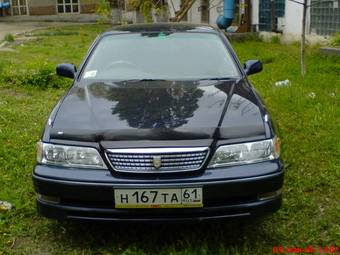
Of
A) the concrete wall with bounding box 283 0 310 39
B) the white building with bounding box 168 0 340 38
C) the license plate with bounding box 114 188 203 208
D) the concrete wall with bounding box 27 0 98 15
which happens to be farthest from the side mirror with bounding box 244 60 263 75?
the concrete wall with bounding box 27 0 98 15

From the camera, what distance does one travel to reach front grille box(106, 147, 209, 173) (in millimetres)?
3025

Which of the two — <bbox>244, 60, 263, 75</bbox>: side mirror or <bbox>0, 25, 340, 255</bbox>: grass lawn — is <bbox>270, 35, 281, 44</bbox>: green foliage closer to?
<bbox>0, 25, 340, 255</bbox>: grass lawn

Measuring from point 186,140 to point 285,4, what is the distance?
1071 centimetres

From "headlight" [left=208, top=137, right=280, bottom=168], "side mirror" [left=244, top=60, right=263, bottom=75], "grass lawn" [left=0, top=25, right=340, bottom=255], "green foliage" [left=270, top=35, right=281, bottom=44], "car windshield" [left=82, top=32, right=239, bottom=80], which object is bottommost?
"grass lawn" [left=0, top=25, right=340, bottom=255]

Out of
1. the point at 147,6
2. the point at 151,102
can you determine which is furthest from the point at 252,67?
the point at 147,6

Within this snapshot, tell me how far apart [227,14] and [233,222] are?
11.7 meters

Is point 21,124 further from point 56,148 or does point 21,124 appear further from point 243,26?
point 243,26

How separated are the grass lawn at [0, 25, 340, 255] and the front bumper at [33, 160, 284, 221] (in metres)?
0.32

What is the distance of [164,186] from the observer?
2.99 m

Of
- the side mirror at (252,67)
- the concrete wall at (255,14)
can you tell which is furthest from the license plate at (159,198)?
the concrete wall at (255,14)

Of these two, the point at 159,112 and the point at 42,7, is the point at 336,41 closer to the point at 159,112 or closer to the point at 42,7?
the point at 159,112

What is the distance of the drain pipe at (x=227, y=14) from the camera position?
47.4 feet

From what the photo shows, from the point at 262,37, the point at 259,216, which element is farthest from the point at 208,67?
the point at 262,37

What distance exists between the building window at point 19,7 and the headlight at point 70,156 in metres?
29.6
